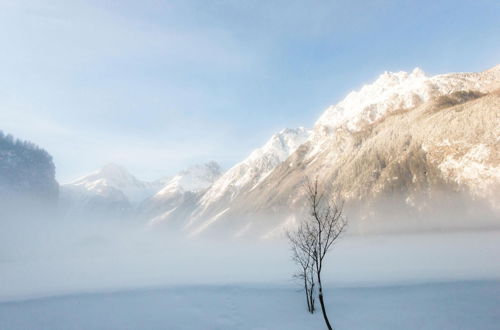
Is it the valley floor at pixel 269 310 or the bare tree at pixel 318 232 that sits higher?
the bare tree at pixel 318 232

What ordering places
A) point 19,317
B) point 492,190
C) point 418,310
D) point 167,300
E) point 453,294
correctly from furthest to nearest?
point 492,190, point 167,300, point 19,317, point 453,294, point 418,310

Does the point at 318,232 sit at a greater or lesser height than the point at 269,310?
greater

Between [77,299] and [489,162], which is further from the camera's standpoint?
[489,162]

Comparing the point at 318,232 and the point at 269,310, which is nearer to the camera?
the point at 318,232

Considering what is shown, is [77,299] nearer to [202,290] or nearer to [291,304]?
[202,290]

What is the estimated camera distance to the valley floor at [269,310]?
3150cm

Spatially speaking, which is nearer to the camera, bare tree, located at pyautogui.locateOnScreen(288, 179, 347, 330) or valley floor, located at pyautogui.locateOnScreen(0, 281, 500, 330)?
bare tree, located at pyautogui.locateOnScreen(288, 179, 347, 330)

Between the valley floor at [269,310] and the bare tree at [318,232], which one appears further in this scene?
the valley floor at [269,310]

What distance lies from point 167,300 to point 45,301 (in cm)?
2161

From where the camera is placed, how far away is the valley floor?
103 feet

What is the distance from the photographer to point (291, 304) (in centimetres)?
4159

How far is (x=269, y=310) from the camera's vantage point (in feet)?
129

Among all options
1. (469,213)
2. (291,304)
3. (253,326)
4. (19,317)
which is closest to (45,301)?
(19,317)

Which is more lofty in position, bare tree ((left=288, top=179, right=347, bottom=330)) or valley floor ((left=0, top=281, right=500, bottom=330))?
bare tree ((left=288, top=179, right=347, bottom=330))
